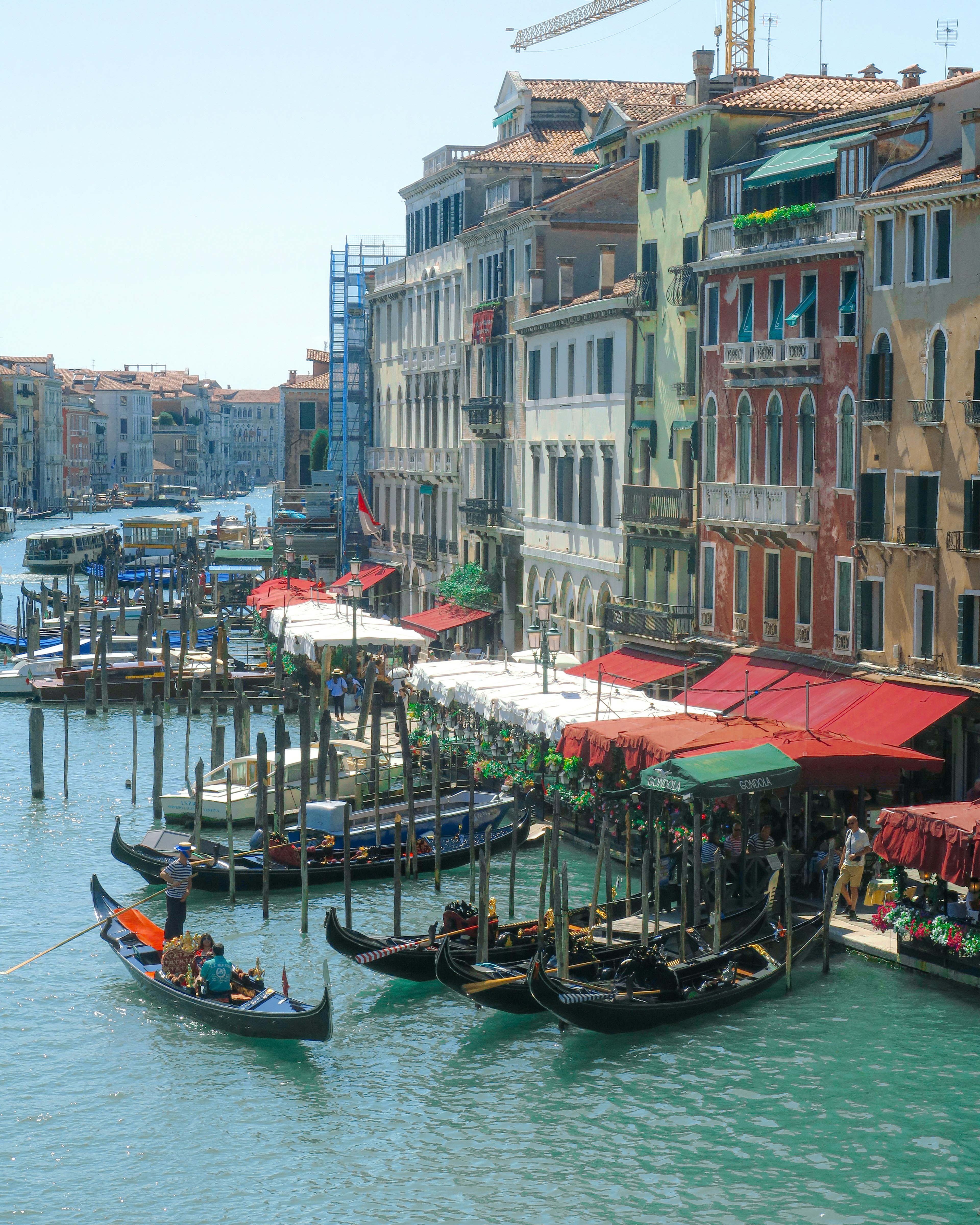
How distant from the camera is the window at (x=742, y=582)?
33.8 m

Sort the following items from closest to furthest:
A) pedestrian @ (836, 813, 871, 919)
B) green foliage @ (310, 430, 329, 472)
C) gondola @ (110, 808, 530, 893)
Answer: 1. pedestrian @ (836, 813, 871, 919)
2. gondola @ (110, 808, 530, 893)
3. green foliage @ (310, 430, 329, 472)

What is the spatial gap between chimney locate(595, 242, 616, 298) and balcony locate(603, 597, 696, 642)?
23.5 ft

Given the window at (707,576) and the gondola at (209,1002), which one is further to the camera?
the window at (707,576)

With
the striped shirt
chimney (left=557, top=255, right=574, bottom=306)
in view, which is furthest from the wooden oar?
chimney (left=557, top=255, right=574, bottom=306)

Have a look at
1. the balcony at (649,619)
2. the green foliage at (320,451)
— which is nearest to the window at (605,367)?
the balcony at (649,619)

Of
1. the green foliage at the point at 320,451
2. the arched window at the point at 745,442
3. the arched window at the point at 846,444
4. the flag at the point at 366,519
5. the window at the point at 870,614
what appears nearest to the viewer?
the window at the point at 870,614

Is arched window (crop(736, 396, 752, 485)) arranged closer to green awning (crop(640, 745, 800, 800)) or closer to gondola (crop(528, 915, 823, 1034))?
green awning (crop(640, 745, 800, 800))

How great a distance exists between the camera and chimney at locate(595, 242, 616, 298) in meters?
41.0

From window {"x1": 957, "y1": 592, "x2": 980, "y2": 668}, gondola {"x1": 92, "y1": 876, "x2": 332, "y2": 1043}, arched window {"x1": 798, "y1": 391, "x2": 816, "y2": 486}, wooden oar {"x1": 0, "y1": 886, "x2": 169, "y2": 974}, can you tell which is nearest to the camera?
gondola {"x1": 92, "y1": 876, "x2": 332, "y2": 1043}

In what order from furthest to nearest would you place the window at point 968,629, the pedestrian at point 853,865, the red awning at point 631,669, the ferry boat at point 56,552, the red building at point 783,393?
1. the ferry boat at point 56,552
2. the red awning at point 631,669
3. the red building at point 783,393
4. the window at point 968,629
5. the pedestrian at point 853,865

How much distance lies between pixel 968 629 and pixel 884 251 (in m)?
6.62

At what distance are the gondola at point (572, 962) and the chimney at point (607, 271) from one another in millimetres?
20486

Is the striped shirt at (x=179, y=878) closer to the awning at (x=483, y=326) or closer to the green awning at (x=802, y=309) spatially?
the green awning at (x=802, y=309)

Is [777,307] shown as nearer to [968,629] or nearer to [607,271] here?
[968,629]
